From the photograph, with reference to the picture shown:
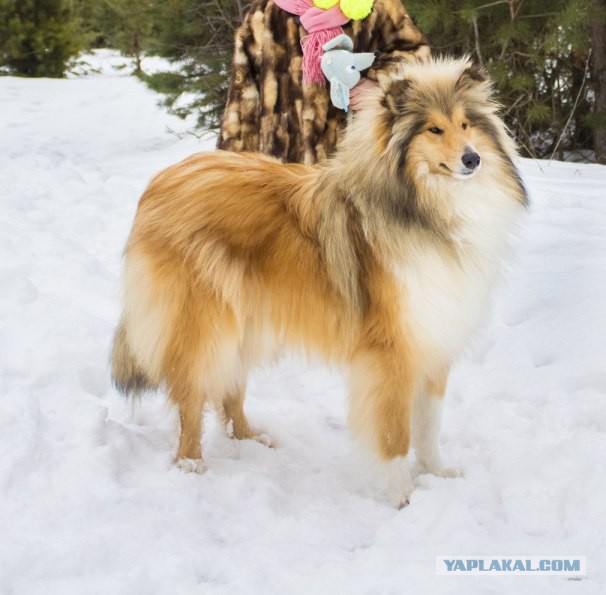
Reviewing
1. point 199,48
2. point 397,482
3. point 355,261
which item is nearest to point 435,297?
point 355,261

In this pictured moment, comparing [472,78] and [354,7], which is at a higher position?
[354,7]

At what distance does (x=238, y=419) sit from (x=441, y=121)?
4.99 ft

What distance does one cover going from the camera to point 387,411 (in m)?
2.63

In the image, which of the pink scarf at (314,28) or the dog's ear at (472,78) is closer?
the dog's ear at (472,78)

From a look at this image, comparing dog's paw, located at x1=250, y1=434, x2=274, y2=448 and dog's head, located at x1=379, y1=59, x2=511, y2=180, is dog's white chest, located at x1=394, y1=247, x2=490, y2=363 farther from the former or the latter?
dog's paw, located at x1=250, y1=434, x2=274, y2=448

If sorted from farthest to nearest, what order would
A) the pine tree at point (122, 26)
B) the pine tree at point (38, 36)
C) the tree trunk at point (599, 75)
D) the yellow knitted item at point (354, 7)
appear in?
1. the pine tree at point (38, 36)
2. the pine tree at point (122, 26)
3. the tree trunk at point (599, 75)
4. the yellow knitted item at point (354, 7)

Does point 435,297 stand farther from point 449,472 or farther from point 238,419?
point 238,419

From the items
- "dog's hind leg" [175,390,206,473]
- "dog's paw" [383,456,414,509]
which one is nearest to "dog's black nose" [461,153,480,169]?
"dog's paw" [383,456,414,509]

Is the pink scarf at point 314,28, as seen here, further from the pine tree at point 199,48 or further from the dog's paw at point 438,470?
the pine tree at point 199,48

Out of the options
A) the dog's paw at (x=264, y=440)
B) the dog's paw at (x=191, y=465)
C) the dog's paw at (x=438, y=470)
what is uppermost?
the dog's paw at (x=438, y=470)

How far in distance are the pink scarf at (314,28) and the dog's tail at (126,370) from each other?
5.01ft

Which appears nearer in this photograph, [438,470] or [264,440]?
[438,470]

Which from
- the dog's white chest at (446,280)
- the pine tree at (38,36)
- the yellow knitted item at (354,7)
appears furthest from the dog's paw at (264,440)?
the pine tree at (38,36)

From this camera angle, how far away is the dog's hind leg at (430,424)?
2854 millimetres
